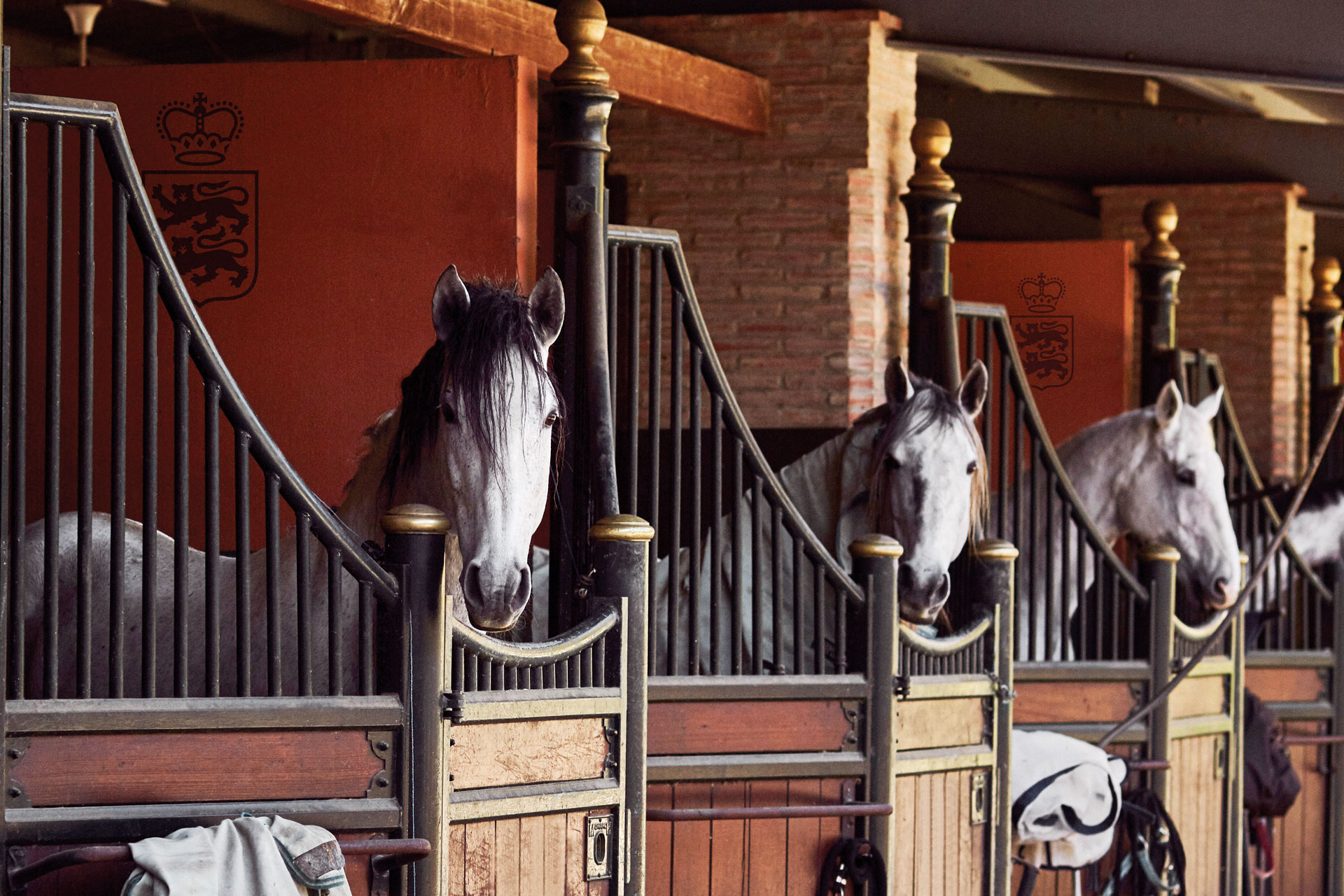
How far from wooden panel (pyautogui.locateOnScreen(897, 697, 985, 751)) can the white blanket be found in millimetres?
1553

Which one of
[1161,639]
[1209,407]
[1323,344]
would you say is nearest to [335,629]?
[1161,639]

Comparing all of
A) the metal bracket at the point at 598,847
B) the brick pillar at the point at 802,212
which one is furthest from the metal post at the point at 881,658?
the brick pillar at the point at 802,212

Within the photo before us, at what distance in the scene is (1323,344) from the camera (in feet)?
24.0

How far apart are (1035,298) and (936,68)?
4.32 feet

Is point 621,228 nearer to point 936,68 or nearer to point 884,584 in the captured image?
point 884,584

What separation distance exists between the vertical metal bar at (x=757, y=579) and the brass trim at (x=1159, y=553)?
4.93 ft

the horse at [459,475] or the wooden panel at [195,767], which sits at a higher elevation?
the horse at [459,475]

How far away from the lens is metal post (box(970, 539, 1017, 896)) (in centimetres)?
386

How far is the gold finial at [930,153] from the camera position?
485 centimetres

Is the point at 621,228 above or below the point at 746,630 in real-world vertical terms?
above

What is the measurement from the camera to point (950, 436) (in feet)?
13.4

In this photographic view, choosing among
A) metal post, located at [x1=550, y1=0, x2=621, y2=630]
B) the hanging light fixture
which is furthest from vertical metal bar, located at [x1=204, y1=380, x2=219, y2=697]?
the hanging light fixture

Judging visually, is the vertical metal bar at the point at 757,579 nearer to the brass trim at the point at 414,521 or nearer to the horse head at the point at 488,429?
the horse head at the point at 488,429

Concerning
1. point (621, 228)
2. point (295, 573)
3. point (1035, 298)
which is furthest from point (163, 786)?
point (1035, 298)
